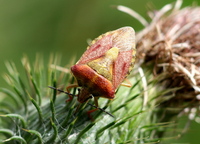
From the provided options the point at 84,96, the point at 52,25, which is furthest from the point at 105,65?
the point at 52,25

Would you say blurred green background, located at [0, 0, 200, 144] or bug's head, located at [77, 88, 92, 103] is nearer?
bug's head, located at [77, 88, 92, 103]

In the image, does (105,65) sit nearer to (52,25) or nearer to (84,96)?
(84,96)

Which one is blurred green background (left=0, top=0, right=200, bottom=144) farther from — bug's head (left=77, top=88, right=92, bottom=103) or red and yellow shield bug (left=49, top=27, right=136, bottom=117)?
bug's head (left=77, top=88, right=92, bottom=103)

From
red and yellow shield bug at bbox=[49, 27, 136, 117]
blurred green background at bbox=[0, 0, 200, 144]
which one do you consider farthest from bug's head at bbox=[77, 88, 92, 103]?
blurred green background at bbox=[0, 0, 200, 144]

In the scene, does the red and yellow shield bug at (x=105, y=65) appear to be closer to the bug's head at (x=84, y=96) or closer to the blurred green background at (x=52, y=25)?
the bug's head at (x=84, y=96)

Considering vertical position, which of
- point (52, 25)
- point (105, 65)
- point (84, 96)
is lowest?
point (84, 96)

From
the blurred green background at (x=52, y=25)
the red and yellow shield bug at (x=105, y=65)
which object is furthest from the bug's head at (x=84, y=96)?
the blurred green background at (x=52, y=25)

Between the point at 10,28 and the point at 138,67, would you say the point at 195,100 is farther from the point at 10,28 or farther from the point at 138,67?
the point at 10,28
